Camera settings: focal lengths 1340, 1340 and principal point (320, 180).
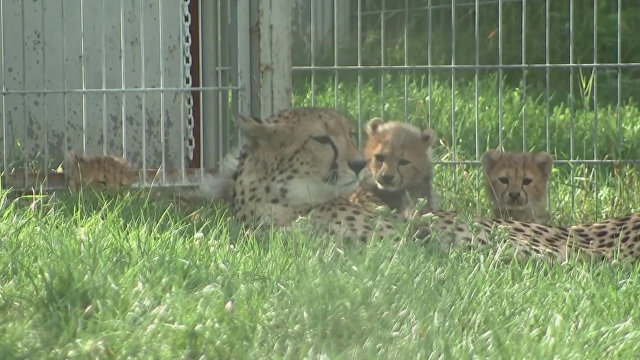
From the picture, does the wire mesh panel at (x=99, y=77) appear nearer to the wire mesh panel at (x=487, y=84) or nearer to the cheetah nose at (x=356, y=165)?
the wire mesh panel at (x=487, y=84)

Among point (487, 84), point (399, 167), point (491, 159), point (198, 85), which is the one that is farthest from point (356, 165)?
point (487, 84)

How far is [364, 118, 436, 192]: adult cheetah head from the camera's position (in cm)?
618

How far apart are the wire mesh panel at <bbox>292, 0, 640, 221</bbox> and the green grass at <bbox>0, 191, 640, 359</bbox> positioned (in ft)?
6.60

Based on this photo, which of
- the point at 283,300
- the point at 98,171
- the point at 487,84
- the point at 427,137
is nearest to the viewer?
the point at 283,300

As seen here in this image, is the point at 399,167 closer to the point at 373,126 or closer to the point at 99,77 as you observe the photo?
the point at 373,126

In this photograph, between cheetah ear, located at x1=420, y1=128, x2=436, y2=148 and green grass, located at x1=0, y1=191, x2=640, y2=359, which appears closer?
green grass, located at x1=0, y1=191, x2=640, y2=359

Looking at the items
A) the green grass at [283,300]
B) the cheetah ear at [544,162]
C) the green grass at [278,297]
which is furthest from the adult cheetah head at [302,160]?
the cheetah ear at [544,162]

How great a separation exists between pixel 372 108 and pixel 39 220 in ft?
13.7

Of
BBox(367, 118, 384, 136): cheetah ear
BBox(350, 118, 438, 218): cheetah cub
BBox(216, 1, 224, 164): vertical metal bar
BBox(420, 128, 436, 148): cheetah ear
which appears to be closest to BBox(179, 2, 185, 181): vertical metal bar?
BBox(216, 1, 224, 164): vertical metal bar

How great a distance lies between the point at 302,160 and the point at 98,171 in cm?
124

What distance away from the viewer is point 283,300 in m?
3.58

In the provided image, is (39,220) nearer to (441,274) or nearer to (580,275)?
(441,274)

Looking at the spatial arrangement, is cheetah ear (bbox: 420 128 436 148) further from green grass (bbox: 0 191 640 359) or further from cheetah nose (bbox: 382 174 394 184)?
green grass (bbox: 0 191 640 359)

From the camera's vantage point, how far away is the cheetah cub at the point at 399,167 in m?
6.17
